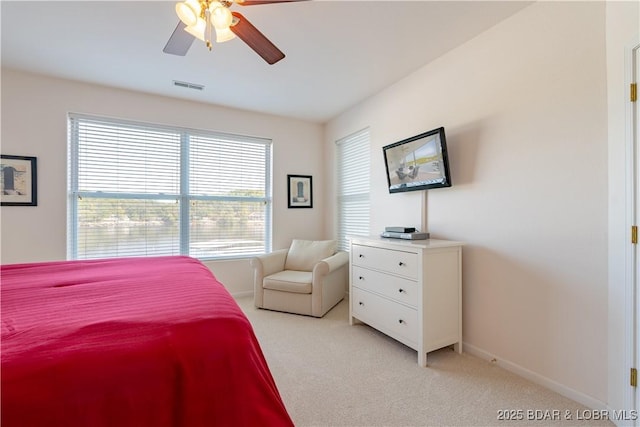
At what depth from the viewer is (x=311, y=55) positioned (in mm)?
2654

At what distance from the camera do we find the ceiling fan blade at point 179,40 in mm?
1731

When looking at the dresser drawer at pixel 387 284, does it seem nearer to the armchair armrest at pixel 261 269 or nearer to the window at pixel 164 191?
the armchair armrest at pixel 261 269

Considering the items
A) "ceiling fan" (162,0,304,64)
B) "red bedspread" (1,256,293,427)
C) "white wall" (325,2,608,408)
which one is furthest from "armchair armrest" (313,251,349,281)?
"ceiling fan" (162,0,304,64)

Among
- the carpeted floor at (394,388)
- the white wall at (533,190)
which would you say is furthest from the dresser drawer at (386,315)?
the white wall at (533,190)

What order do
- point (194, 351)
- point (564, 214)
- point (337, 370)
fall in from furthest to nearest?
point (337, 370), point (564, 214), point (194, 351)

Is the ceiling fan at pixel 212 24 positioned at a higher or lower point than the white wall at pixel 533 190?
higher

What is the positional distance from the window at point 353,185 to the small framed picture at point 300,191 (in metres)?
0.50

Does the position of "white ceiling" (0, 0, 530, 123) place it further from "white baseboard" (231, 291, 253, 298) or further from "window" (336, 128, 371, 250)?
"white baseboard" (231, 291, 253, 298)

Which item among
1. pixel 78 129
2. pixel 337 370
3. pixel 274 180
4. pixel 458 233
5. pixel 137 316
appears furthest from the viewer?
pixel 274 180

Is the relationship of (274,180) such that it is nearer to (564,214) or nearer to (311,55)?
(311,55)

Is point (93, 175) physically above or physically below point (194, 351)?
above

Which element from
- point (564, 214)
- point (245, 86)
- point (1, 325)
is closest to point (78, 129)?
point (245, 86)

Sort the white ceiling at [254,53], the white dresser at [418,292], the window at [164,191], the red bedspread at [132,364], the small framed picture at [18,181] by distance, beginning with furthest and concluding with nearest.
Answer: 1. the window at [164,191]
2. the small framed picture at [18,181]
3. the white dresser at [418,292]
4. the white ceiling at [254,53]
5. the red bedspread at [132,364]

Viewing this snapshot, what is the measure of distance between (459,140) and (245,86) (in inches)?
91.9
